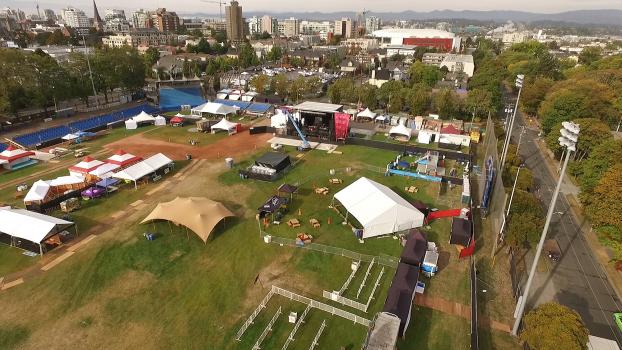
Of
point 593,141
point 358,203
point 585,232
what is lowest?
point 585,232

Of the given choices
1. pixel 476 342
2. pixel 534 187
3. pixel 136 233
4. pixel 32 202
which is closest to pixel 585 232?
pixel 534 187

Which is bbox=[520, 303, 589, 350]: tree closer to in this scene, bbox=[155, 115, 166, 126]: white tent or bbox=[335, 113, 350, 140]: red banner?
bbox=[335, 113, 350, 140]: red banner

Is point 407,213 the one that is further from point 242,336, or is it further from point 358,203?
point 242,336

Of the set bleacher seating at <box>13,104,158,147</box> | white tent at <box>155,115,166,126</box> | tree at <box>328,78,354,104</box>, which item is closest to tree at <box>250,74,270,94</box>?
tree at <box>328,78,354,104</box>

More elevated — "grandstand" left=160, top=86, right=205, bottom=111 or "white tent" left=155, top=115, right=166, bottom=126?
"grandstand" left=160, top=86, right=205, bottom=111

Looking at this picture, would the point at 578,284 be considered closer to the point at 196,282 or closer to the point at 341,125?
the point at 196,282

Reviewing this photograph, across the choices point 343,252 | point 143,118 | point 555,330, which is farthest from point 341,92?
point 555,330
